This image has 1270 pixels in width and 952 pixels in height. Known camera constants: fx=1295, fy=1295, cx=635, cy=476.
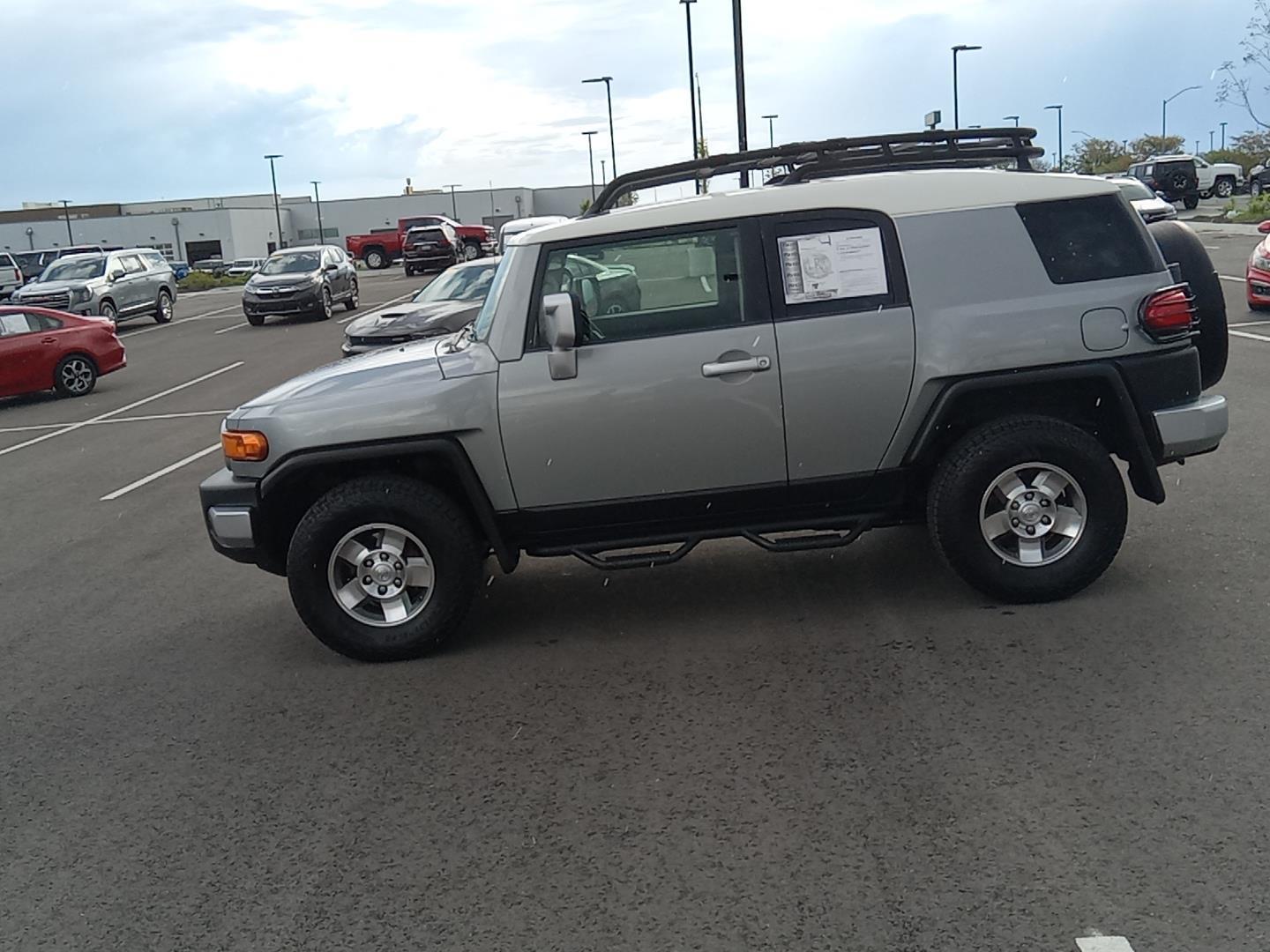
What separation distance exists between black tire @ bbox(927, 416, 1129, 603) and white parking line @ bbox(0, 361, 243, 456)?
484 inches

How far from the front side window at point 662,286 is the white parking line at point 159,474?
22.4 ft

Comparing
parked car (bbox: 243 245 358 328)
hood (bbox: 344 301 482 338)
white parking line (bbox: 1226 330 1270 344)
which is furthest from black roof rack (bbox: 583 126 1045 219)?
parked car (bbox: 243 245 358 328)

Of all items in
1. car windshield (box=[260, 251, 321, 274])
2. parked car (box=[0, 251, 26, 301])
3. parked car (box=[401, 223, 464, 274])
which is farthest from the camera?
parked car (box=[401, 223, 464, 274])

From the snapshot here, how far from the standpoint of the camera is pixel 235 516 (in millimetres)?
6098

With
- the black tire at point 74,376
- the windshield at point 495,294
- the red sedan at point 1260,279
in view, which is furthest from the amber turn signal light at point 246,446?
the black tire at point 74,376

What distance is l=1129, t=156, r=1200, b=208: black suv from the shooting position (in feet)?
164

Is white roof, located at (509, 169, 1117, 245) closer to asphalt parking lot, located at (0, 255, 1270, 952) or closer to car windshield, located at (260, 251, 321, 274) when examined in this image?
asphalt parking lot, located at (0, 255, 1270, 952)

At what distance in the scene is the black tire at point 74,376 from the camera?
1956 centimetres

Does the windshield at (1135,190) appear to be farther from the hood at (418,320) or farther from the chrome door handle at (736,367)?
the chrome door handle at (736,367)

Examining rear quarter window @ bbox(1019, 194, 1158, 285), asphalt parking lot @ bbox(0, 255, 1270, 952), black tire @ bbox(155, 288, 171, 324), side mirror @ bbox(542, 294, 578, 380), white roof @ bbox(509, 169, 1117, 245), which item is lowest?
asphalt parking lot @ bbox(0, 255, 1270, 952)

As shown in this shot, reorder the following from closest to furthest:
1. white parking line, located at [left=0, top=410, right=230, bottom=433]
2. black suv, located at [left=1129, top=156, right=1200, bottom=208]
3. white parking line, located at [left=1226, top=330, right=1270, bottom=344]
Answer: white parking line, located at [left=1226, top=330, right=1270, bottom=344], white parking line, located at [left=0, top=410, right=230, bottom=433], black suv, located at [left=1129, top=156, right=1200, bottom=208]

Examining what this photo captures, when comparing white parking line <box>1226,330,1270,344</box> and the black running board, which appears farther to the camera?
white parking line <box>1226,330,1270,344</box>

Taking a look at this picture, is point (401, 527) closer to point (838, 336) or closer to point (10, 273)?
point (838, 336)

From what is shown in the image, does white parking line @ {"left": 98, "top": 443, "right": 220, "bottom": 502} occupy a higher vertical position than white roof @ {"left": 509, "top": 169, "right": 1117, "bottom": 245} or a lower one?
lower
